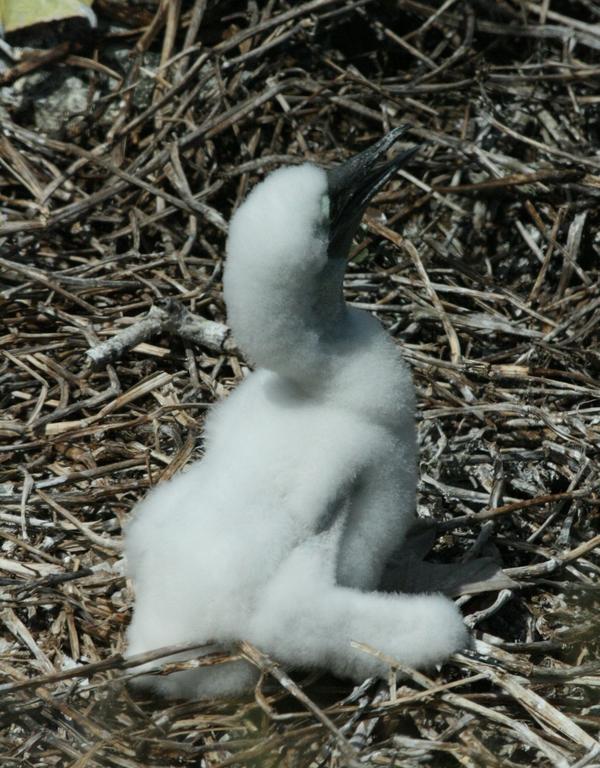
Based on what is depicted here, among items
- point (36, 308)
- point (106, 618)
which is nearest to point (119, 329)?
point (36, 308)

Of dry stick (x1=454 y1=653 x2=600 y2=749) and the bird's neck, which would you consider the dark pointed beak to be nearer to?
the bird's neck

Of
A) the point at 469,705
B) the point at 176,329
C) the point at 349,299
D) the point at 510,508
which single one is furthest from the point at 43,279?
the point at 469,705

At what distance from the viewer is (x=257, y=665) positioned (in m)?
2.66

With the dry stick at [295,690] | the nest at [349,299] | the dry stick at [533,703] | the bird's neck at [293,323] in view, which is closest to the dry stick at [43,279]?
the nest at [349,299]

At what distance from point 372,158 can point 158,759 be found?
57.0 inches

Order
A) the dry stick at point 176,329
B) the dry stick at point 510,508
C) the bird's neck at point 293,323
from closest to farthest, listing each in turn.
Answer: the bird's neck at point 293,323 < the dry stick at point 510,508 < the dry stick at point 176,329

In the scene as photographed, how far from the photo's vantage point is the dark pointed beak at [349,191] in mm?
2736

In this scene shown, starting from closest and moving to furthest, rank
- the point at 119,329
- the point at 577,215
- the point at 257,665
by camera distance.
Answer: the point at 257,665 → the point at 119,329 → the point at 577,215

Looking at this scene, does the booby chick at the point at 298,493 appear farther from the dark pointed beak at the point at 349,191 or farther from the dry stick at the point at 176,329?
the dry stick at the point at 176,329

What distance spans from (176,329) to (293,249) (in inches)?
46.7

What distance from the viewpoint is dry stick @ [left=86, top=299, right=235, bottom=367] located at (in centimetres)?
370

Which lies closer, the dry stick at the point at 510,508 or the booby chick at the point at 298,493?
the booby chick at the point at 298,493

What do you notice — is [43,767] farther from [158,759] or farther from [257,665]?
[257,665]

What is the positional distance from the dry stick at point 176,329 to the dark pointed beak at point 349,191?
39.2 inches
